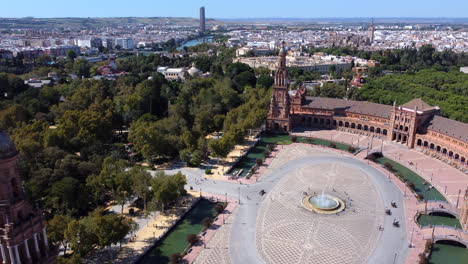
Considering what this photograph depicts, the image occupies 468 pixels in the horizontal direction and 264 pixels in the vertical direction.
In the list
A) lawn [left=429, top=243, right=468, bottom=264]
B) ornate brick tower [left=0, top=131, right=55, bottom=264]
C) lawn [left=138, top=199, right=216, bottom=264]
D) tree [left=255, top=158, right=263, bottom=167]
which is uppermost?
ornate brick tower [left=0, top=131, right=55, bottom=264]

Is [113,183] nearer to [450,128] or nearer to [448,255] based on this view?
[448,255]

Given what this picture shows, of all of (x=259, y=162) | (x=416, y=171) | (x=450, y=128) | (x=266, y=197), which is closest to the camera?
(x=266, y=197)

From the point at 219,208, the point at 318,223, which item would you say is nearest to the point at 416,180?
the point at 318,223

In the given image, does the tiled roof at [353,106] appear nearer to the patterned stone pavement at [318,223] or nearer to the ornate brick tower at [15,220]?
the patterned stone pavement at [318,223]

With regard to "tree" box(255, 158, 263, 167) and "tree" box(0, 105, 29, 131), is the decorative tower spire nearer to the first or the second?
"tree" box(255, 158, 263, 167)

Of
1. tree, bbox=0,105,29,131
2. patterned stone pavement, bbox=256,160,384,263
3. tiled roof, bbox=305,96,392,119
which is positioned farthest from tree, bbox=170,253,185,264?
tiled roof, bbox=305,96,392,119
